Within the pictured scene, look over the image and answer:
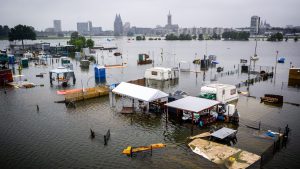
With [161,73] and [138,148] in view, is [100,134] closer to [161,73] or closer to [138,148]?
[138,148]

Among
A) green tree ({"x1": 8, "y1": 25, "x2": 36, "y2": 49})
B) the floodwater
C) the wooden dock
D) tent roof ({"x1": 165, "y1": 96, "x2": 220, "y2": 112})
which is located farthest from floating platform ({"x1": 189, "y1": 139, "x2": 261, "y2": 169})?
green tree ({"x1": 8, "y1": 25, "x2": 36, "y2": 49})

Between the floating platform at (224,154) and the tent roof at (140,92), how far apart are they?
958cm

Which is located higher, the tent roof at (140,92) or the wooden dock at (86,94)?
the tent roof at (140,92)

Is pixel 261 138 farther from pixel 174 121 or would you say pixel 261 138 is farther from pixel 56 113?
pixel 56 113

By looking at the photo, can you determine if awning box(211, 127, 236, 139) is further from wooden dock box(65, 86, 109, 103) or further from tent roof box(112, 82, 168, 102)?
wooden dock box(65, 86, 109, 103)

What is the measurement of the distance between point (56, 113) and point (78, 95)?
22.5ft

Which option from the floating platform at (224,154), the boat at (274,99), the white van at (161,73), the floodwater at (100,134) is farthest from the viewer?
the white van at (161,73)

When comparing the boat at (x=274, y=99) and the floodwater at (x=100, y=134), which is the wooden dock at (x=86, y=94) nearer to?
the floodwater at (x=100, y=134)

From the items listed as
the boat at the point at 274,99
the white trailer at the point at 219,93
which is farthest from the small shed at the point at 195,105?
the boat at the point at 274,99

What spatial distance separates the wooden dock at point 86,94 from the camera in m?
39.3

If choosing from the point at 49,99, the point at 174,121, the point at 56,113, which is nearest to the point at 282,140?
the point at 174,121

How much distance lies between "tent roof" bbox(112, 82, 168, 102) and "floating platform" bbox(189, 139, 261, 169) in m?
9.58

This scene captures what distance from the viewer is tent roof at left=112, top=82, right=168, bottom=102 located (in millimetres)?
31734

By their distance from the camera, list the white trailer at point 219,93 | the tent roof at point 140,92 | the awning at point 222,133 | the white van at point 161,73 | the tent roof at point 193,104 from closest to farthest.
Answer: the awning at point 222,133 < the tent roof at point 193,104 < the tent roof at point 140,92 < the white trailer at point 219,93 < the white van at point 161,73
